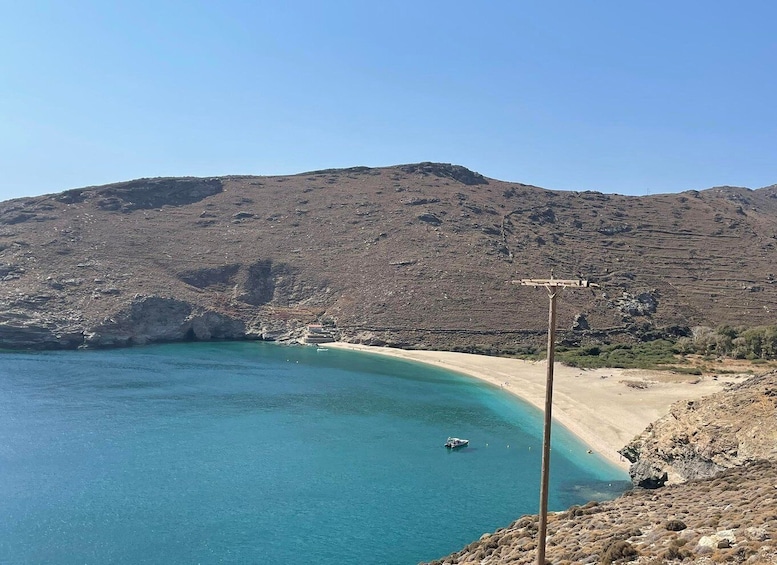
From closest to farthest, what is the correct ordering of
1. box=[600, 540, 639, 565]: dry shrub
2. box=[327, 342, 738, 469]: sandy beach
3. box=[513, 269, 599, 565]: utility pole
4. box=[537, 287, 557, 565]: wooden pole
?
box=[513, 269, 599, 565]: utility pole
box=[537, 287, 557, 565]: wooden pole
box=[600, 540, 639, 565]: dry shrub
box=[327, 342, 738, 469]: sandy beach

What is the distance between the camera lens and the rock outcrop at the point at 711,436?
23625 mm

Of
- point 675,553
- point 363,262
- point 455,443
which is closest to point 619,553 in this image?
point 675,553

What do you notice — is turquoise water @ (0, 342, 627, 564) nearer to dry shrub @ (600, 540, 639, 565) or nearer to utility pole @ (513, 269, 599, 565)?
dry shrub @ (600, 540, 639, 565)

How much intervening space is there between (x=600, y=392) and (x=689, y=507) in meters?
38.8

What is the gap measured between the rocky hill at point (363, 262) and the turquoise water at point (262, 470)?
2955cm

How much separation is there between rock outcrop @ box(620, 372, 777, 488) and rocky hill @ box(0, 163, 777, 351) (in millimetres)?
54709

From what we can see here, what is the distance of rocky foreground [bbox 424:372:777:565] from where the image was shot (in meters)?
13.0

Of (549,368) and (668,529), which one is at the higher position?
(549,368)

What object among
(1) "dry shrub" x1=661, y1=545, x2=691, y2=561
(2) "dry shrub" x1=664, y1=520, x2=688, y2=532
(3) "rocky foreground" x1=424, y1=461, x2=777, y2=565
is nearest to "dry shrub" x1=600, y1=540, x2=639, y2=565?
(3) "rocky foreground" x1=424, y1=461, x2=777, y2=565

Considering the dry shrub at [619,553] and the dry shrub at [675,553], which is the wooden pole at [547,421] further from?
the dry shrub at [675,553]

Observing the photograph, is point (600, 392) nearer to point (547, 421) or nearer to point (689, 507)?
point (689, 507)

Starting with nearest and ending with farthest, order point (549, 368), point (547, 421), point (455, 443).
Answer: point (549, 368)
point (547, 421)
point (455, 443)

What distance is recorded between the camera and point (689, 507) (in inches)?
677

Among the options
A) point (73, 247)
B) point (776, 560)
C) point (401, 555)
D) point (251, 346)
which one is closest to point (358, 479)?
point (401, 555)
